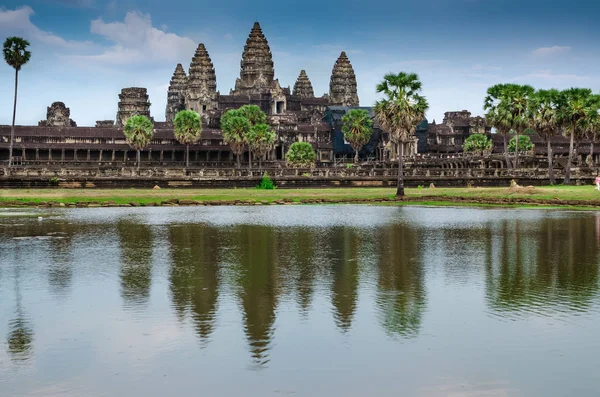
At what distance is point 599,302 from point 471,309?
2861 millimetres

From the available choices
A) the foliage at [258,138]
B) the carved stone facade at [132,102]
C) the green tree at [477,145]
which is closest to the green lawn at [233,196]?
the foliage at [258,138]

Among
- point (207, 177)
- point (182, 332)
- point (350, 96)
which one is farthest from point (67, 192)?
point (350, 96)

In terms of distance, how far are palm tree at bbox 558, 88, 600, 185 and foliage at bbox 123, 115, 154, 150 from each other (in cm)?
6254

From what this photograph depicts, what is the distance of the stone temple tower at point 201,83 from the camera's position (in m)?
176

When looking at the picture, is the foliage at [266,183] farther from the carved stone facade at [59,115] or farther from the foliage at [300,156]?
the carved stone facade at [59,115]

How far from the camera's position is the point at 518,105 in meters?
87.2

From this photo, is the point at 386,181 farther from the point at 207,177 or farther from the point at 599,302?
the point at 599,302

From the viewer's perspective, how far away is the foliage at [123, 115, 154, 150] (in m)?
121

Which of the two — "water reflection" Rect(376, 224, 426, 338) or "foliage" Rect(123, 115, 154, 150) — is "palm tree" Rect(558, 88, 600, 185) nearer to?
"water reflection" Rect(376, 224, 426, 338)

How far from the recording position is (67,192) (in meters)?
64.9

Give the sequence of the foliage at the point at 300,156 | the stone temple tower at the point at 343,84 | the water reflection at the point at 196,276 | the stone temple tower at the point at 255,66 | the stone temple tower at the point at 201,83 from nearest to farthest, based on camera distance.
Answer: the water reflection at the point at 196,276, the foliage at the point at 300,156, the stone temple tower at the point at 201,83, the stone temple tower at the point at 255,66, the stone temple tower at the point at 343,84

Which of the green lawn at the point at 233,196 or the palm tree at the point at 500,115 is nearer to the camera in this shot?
the green lawn at the point at 233,196

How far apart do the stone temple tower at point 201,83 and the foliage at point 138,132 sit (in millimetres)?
50285

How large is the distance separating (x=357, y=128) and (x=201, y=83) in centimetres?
5627
